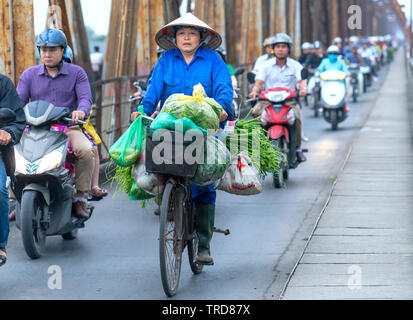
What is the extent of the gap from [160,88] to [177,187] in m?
0.81

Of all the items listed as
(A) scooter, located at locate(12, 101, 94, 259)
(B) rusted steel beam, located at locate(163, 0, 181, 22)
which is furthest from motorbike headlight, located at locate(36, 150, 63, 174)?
(B) rusted steel beam, located at locate(163, 0, 181, 22)

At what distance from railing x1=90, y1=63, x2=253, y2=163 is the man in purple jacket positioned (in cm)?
379

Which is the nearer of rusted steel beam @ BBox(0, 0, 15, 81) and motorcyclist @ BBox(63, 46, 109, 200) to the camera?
motorcyclist @ BBox(63, 46, 109, 200)

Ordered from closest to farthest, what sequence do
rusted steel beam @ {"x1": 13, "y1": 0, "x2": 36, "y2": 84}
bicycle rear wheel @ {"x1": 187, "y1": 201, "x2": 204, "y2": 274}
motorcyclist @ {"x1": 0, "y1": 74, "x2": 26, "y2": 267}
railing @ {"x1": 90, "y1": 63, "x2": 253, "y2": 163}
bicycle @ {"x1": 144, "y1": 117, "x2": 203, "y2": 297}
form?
bicycle @ {"x1": 144, "y1": 117, "x2": 203, "y2": 297}, motorcyclist @ {"x1": 0, "y1": 74, "x2": 26, "y2": 267}, bicycle rear wheel @ {"x1": 187, "y1": 201, "x2": 204, "y2": 274}, rusted steel beam @ {"x1": 13, "y1": 0, "x2": 36, "y2": 84}, railing @ {"x1": 90, "y1": 63, "x2": 253, "y2": 163}

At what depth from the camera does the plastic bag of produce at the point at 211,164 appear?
18.4 feet

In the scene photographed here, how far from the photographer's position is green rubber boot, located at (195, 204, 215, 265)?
611cm

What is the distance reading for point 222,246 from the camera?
23.2 ft

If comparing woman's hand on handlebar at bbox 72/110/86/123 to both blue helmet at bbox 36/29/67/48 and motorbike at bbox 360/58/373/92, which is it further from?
motorbike at bbox 360/58/373/92

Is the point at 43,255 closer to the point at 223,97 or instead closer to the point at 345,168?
the point at 223,97

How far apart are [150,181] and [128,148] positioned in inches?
10.1

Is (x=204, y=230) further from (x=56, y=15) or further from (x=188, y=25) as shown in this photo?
(x=56, y=15)

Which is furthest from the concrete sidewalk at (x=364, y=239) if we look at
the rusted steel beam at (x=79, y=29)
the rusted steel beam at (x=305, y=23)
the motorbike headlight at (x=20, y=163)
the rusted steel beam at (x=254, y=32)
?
the rusted steel beam at (x=305, y=23)

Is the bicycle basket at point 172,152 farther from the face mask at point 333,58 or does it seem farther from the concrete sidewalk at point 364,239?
the face mask at point 333,58

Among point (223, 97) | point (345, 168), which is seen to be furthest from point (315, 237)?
point (345, 168)
